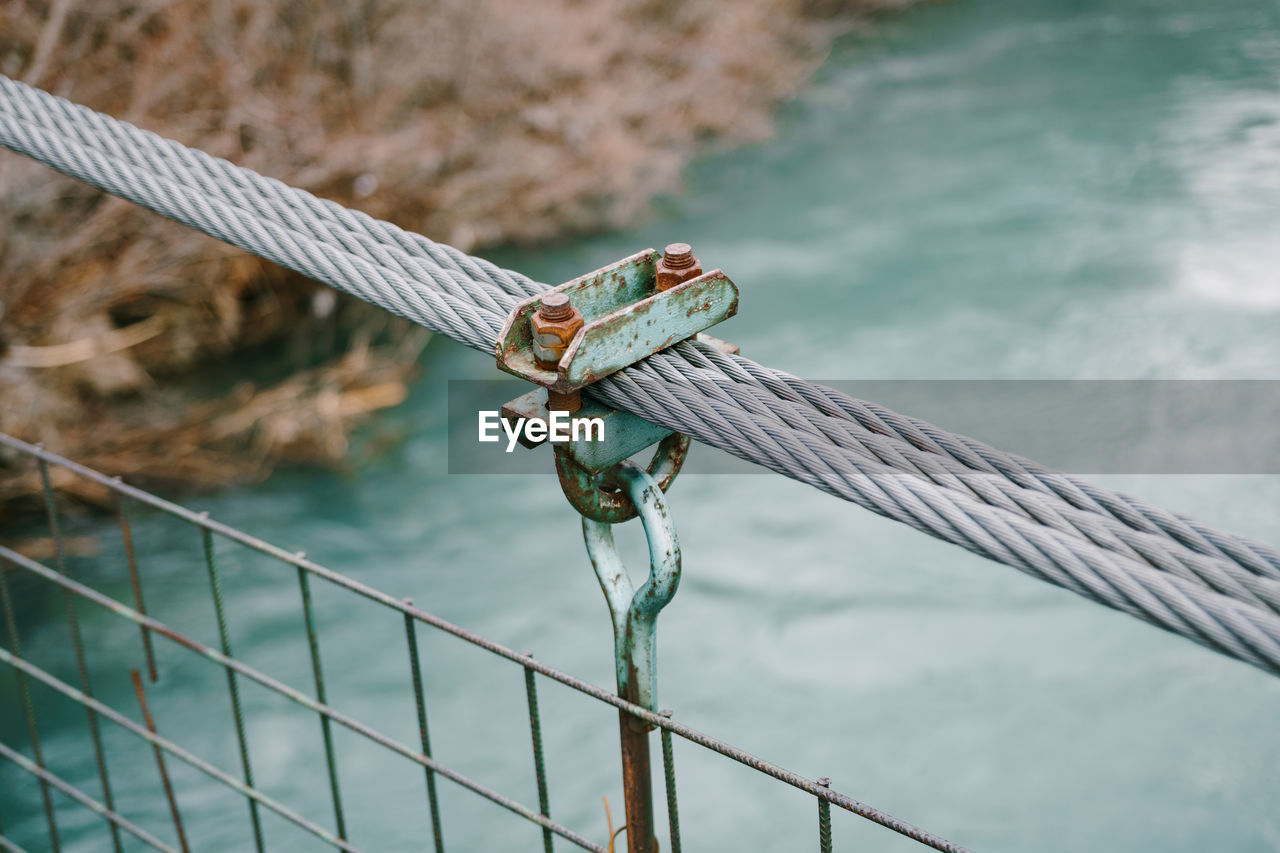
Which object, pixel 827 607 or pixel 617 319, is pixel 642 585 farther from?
pixel 827 607

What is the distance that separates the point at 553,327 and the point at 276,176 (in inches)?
124

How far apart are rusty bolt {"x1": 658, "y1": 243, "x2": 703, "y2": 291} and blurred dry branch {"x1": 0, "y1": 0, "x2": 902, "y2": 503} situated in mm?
2705

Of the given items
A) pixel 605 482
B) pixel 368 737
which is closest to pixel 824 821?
Answer: pixel 605 482

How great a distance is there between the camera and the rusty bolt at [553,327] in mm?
613

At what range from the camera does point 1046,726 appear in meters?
2.81

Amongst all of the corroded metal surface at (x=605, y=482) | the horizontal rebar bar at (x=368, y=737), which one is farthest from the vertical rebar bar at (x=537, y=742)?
the corroded metal surface at (x=605, y=482)

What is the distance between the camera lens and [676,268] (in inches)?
26.1

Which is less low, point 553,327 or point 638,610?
point 553,327

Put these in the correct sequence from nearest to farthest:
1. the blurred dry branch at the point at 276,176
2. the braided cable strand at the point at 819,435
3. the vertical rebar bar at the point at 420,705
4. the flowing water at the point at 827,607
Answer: the braided cable strand at the point at 819,435
the vertical rebar bar at the point at 420,705
the flowing water at the point at 827,607
the blurred dry branch at the point at 276,176

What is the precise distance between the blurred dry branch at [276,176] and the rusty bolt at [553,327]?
8.90 feet

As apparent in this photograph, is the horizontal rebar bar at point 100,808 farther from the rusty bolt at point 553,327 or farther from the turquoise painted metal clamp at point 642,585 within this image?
the rusty bolt at point 553,327

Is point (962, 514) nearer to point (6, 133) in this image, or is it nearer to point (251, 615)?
point (6, 133)

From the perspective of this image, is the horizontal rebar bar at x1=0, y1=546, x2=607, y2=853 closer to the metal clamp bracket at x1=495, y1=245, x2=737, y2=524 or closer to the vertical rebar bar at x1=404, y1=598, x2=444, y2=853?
the vertical rebar bar at x1=404, y1=598, x2=444, y2=853

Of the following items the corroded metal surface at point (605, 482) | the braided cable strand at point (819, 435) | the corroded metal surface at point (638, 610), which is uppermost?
the braided cable strand at point (819, 435)
